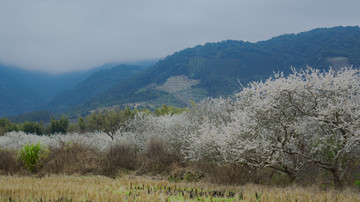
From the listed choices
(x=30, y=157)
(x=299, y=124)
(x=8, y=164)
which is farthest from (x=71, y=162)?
(x=299, y=124)

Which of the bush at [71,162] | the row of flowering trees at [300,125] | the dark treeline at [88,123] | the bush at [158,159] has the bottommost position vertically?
the dark treeline at [88,123]

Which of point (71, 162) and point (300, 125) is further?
point (71, 162)

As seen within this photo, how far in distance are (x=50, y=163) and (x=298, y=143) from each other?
10364mm

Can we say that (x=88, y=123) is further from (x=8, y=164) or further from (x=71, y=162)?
(x=71, y=162)

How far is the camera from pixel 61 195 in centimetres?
614

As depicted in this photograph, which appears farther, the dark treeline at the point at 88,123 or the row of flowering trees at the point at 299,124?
the dark treeline at the point at 88,123

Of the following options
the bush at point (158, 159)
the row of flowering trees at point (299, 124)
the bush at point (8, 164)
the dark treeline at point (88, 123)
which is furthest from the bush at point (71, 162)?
the dark treeline at point (88, 123)

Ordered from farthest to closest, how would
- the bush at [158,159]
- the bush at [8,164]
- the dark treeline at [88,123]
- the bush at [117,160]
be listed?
the dark treeline at [88,123] < the bush at [158,159] < the bush at [117,160] < the bush at [8,164]

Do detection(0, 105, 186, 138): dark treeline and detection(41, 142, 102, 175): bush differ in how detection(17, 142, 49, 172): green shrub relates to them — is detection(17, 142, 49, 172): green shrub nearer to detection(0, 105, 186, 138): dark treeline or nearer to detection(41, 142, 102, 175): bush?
detection(41, 142, 102, 175): bush

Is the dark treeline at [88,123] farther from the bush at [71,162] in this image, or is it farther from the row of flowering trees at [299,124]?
the row of flowering trees at [299,124]

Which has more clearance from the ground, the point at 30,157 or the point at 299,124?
the point at 299,124

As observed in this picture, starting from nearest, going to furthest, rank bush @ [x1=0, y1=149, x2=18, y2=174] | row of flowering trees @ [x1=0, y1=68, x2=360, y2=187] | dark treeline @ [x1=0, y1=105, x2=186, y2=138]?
1. row of flowering trees @ [x1=0, y1=68, x2=360, y2=187]
2. bush @ [x1=0, y1=149, x2=18, y2=174]
3. dark treeline @ [x1=0, y1=105, x2=186, y2=138]

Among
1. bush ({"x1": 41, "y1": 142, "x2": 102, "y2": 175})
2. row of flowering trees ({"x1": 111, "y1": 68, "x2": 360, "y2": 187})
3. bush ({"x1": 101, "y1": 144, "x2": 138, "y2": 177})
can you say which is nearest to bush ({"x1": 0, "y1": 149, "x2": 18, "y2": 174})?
bush ({"x1": 41, "y1": 142, "x2": 102, "y2": 175})

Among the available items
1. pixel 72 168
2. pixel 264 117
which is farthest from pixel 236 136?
pixel 72 168
